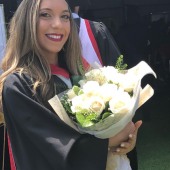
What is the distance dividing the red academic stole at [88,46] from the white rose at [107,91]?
866mm

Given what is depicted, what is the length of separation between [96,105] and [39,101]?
1.14 feet

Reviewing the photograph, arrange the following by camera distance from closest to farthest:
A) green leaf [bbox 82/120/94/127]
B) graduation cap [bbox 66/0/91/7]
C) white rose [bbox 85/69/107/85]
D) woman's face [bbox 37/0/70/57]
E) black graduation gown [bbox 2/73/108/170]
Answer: green leaf [bbox 82/120/94/127], black graduation gown [bbox 2/73/108/170], white rose [bbox 85/69/107/85], woman's face [bbox 37/0/70/57], graduation cap [bbox 66/0/91/7]

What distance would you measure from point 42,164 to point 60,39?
806 millimetres

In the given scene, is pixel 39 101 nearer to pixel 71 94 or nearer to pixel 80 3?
pixel 71 94

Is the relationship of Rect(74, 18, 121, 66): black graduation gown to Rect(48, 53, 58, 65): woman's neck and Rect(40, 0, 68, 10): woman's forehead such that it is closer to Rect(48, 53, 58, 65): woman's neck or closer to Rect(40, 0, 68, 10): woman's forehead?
Rect(48, 53, 58, 65): woman's neck

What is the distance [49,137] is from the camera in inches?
52.4

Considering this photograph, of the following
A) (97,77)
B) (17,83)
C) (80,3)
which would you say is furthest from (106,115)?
(80,3)

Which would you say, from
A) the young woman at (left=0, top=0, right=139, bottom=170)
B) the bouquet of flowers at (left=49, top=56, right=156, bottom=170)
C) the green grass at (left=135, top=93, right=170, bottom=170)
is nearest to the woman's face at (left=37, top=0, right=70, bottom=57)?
the young woman at (left=0, top=0, right=139, bottom=170)

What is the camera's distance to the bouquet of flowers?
1.24 metres

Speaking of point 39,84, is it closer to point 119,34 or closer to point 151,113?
point 119,34

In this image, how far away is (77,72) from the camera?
5.99ft

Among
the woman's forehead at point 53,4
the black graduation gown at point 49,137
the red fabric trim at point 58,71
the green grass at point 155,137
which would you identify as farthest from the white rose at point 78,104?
the green grass at point 155,137

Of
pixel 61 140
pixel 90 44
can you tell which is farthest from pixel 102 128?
pixel 90 44

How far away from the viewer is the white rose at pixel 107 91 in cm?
130
